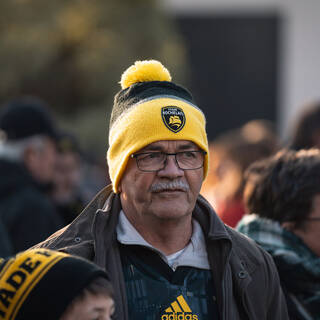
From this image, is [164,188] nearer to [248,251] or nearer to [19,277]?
[248,251]

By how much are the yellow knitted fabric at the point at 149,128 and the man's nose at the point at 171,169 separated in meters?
0.09

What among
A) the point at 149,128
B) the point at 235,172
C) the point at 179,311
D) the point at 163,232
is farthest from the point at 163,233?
the point at 235,172

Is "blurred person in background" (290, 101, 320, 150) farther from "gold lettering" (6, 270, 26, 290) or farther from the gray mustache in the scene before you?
"gold lettering" (6, 270, 26, 290)

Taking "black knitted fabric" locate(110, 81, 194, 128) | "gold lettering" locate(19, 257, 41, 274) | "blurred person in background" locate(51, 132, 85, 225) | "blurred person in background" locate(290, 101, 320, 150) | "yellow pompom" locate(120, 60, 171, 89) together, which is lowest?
"blurred person in background" locate(51, 132, 85, 225)

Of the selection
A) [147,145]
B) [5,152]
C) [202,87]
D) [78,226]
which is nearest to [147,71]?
[147,145]

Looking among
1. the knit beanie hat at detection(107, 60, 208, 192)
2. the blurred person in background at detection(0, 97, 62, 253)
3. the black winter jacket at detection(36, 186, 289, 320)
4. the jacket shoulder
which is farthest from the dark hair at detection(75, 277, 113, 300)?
the blurred person in background at detection(0, 97, 62, 253)

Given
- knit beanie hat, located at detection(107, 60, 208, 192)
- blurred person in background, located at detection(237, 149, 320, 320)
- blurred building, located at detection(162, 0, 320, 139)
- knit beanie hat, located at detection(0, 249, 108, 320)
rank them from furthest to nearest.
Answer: blurred building, located at detection(162, 0, 320, 139) → blurred person in background, located at detection(237, 149, 320, 320) → knit beanie hat, located at detection(107, 60, 208, 192) → knit beanie hat, located at detection(0, 249, 108, 320)

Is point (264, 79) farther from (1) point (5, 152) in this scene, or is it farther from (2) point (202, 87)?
(1) point (5, 152)

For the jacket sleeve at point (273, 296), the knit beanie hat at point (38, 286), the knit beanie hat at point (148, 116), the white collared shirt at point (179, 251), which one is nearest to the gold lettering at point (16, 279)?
the knit beanie hat at point (38, 286)

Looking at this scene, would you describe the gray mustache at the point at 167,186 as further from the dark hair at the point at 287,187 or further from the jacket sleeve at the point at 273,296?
the dark hair at the point at 287,187

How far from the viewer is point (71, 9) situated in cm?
1673

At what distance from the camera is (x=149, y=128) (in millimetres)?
2734

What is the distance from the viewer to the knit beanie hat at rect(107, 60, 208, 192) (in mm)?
2738

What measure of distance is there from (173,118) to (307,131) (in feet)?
9.37
